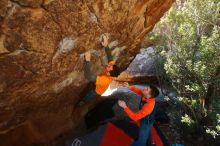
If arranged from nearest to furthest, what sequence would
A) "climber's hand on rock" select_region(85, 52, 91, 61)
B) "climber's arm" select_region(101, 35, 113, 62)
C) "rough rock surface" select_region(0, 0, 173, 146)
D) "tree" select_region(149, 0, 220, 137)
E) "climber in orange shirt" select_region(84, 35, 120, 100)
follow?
"rough rock surface" select_region(0, 0, 173, 146), "climber in orange shirt" select_region(84, 35, 120, 100), "climber's hand on rock" select_region(85, 52, 91, 61), "climber's arm" select_region(101, 35, 113, 62), "tree" select_region(149, 0, 220, 137)

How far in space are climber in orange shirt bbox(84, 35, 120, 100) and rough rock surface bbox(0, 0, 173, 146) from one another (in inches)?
5.3

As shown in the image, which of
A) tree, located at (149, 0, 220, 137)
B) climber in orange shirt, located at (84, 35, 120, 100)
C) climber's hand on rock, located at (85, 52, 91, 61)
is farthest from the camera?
tree, located at (149, 0, 220, 137)

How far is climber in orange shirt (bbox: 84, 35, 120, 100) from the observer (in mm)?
6055

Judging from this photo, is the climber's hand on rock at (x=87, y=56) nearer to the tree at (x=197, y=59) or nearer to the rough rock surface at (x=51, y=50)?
the rough rock surface at (x=51, y=50)

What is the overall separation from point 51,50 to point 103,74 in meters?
1.38

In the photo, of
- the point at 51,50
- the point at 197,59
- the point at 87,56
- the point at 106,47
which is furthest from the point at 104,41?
the point at 197,59

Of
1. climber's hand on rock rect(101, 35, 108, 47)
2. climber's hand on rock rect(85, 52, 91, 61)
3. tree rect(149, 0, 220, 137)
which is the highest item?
climber's hand on rock rect(101, 35, 108, 47)

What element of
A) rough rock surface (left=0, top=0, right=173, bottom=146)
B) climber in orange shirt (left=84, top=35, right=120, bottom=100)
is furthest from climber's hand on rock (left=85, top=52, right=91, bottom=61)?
rough rock surface (left=0, top=0, right=173, bottom=146)

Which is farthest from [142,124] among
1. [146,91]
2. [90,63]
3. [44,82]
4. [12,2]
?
[12,2]

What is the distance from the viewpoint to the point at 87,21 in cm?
561

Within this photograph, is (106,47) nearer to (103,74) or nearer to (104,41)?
(104,41)

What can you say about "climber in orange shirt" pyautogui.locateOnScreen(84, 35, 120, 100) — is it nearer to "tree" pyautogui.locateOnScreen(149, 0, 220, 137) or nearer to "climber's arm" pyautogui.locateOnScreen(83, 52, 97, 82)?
"climber's arm" pyautogui.locateOnScreen(83, 52, 97, 82)

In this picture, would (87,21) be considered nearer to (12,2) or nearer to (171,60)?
(12,2)

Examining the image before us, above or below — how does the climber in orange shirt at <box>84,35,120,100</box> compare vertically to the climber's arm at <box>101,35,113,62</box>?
below
